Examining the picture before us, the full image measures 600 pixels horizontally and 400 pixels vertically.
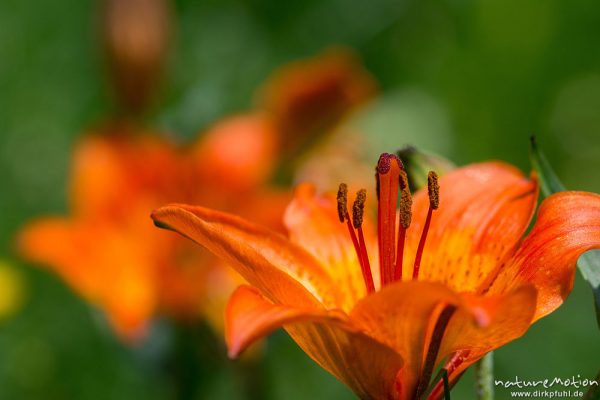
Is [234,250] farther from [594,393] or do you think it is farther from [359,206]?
[594,393]

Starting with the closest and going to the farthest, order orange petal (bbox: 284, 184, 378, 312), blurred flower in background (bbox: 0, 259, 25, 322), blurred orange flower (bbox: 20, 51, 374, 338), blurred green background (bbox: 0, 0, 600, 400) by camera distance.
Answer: orange petal (bbox: 284, 184, 378, 312), blurred orange flower (bbox: 20, 51, 374, 338), blurred flower in background (bbox: 0, 259, 25, 322), blurred green background (bbox: 0, 0, 600, 400)

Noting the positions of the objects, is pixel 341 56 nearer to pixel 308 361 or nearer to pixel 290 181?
pixel 290 181

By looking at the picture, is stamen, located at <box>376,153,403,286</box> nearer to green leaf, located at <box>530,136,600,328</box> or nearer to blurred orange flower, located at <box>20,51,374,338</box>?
green leaf, located at <box>530,136,600,328</box>

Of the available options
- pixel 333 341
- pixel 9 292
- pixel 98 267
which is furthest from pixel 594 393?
pixel 9 292

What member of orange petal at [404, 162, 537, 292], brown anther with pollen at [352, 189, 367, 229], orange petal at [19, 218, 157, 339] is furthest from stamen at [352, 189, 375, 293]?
orange petal at [19, 218, 157, 339]

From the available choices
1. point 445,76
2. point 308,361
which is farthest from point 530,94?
point 308,361

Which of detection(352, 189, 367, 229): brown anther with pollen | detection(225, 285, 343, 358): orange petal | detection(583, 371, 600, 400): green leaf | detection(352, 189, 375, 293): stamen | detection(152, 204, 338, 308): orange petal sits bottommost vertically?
detection(583, 371, 600, 400): green leaf
